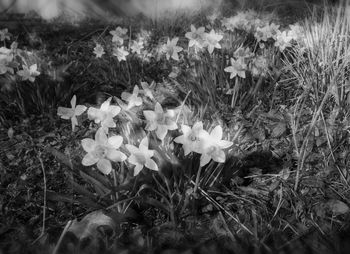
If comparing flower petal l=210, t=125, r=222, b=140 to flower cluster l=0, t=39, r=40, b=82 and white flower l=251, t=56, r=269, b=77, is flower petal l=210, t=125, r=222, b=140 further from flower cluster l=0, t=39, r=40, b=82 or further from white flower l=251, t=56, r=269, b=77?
flower cluster l=0, t=39, r=40, b=82

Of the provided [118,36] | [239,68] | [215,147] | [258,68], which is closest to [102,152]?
[215,147]

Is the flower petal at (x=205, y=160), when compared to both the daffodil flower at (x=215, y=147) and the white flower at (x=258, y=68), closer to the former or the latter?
the daffodil flower at (x=215, y=147)

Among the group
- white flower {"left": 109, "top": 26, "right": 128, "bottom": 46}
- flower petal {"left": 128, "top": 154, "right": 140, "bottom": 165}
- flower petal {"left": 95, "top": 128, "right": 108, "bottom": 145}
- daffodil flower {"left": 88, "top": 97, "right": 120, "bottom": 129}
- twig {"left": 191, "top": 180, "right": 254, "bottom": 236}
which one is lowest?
twig {"left": 191, "top": 180, "right": 254, "bottom": 236}

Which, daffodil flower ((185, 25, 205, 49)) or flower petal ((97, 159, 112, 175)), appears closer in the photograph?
flower petal ((97, 159, 112, 175))

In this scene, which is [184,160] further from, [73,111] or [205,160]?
[73,111]

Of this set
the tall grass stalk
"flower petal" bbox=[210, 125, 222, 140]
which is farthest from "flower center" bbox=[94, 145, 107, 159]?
the tall grass stalk

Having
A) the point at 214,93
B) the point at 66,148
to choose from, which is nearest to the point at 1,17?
the point at 66,148

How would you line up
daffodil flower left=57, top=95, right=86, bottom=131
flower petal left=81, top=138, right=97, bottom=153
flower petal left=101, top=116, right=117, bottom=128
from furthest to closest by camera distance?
daffodil flower left=57, top=95, right=86, bottom=131, flower petal left=101, top=116, right=117, bottom=128, flower petal left=81, top=138, right=97, bottom=153

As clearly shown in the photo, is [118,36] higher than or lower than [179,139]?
higher
